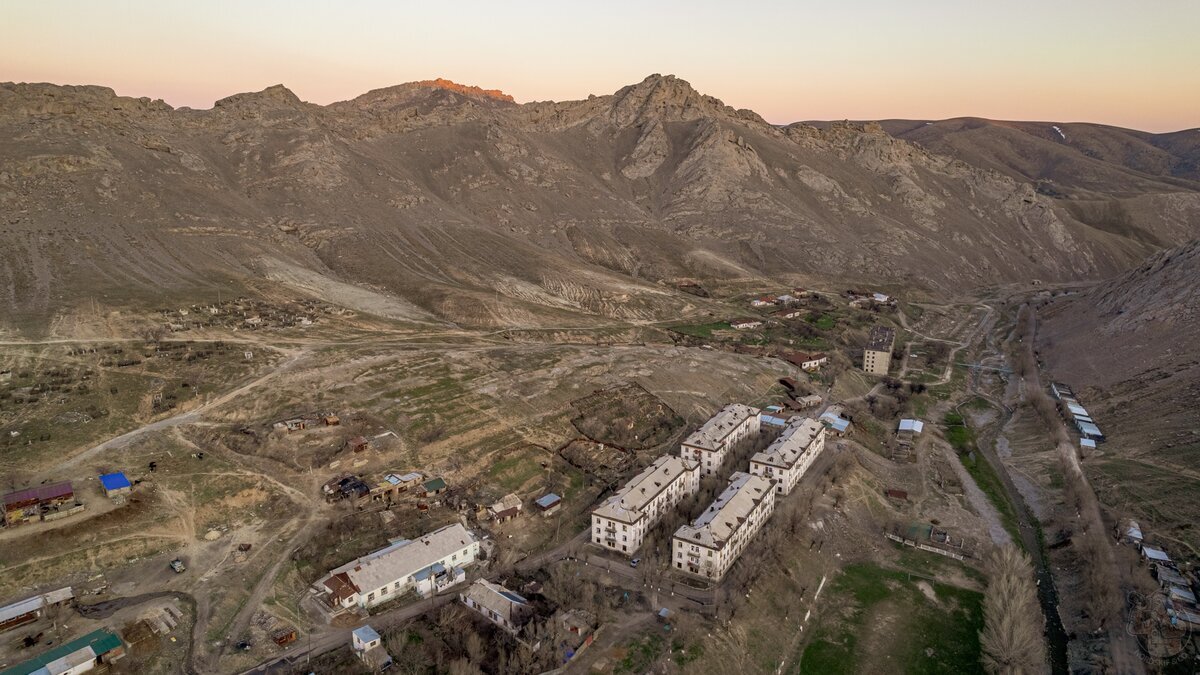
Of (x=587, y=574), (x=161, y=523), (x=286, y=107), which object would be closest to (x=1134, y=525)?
(x=587, y=574)

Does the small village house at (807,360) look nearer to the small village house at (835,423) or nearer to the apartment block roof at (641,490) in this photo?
the small village house at (835,423)

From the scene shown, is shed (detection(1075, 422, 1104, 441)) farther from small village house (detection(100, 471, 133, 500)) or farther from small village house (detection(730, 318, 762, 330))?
small village house (detection(100, 471, 133, 500))

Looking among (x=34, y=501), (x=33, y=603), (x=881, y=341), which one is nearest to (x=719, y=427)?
(x=881, y=341)

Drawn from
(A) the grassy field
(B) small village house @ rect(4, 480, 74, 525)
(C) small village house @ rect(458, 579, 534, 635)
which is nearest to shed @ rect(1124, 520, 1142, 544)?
(A) the grassy field

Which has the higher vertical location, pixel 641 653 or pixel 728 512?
pixel 728 512

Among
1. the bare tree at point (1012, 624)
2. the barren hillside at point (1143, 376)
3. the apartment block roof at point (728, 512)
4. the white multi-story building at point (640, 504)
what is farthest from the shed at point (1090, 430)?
the white multi-story building at point (640, 504)

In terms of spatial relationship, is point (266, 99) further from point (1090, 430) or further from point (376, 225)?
point (1090, 430)
